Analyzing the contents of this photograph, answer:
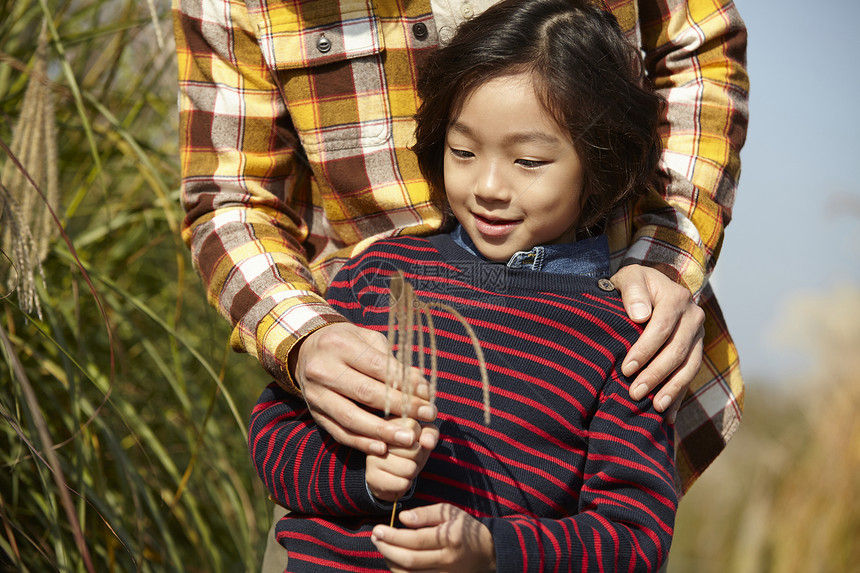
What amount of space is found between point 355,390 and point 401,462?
0.27 ft

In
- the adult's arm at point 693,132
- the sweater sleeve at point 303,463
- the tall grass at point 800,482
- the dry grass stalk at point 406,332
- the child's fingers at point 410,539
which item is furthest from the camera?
the tall grass at point 800,482

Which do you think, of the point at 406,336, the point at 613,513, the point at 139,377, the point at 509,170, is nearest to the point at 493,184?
the point at 509,170

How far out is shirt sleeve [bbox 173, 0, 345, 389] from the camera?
97cm

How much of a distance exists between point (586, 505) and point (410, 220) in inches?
17.6

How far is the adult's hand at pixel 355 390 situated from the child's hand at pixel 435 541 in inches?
2.6

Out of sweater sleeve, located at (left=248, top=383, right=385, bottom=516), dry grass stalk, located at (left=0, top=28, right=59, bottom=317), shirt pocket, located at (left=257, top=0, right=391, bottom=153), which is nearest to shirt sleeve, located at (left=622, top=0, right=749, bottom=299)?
shirt pocket, located at (left=257, top=0, right=391, bottom=153)

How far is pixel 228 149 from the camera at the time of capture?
103 centimetres

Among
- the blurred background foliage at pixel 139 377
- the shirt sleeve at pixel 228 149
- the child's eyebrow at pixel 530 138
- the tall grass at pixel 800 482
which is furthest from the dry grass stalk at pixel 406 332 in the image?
the tall grass at pixel 800 482

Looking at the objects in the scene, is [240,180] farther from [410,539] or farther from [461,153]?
[410,539]

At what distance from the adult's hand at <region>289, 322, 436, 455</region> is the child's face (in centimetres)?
19

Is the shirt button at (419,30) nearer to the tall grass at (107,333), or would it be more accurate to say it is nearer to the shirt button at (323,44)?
the shirt button at (323,44)

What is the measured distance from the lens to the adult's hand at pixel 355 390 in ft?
2.20

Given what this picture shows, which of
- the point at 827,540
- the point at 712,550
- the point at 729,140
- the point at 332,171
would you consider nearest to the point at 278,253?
the point at 332,171

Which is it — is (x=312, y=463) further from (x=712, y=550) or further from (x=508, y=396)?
(x=712, y=550)
